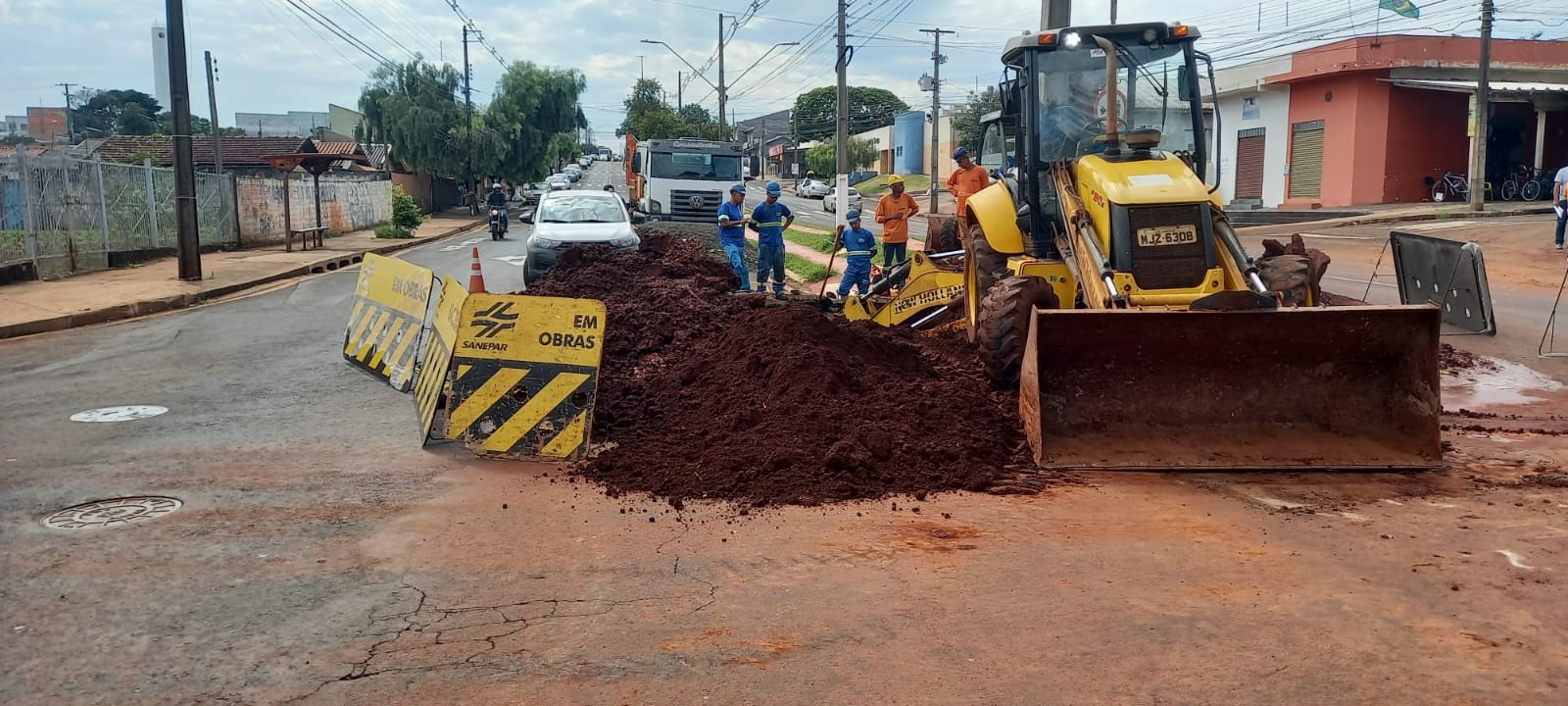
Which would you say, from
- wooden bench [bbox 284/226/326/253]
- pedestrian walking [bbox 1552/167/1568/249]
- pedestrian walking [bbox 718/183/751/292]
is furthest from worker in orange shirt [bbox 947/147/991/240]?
wooden bench [bbox 284/226/326/253]

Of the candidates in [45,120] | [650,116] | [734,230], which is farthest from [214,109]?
[45,120]

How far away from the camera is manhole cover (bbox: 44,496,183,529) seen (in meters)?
5.75

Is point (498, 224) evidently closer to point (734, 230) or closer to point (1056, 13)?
point (734, 230)

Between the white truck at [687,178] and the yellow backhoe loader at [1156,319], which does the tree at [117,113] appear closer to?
the white truck at [687,178]

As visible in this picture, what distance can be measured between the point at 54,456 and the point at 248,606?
3.64 metres

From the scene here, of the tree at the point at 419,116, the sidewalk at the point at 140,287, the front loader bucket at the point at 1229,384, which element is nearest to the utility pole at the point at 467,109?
the tree at the point at 419,116

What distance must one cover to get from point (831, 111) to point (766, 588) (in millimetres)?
107613

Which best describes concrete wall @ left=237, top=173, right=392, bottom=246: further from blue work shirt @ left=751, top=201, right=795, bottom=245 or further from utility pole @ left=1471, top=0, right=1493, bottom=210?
utility pole @ left=1471, top=0, right=1493, bottom=210

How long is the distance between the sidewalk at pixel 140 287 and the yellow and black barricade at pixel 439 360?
8098 millimetres

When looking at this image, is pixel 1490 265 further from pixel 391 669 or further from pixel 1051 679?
pixel 391 669

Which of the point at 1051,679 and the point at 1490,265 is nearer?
the point at 1051,679

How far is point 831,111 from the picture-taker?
359 ft

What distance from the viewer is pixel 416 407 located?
848 centimetres

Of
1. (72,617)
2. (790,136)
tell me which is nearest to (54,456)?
(72,617)
